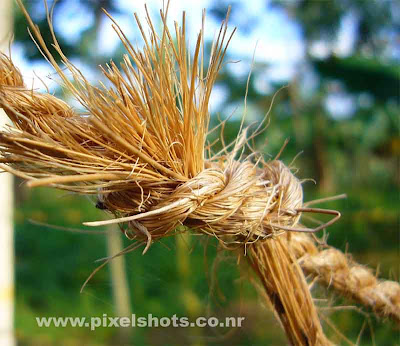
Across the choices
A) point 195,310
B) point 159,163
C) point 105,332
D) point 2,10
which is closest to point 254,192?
point 159,163

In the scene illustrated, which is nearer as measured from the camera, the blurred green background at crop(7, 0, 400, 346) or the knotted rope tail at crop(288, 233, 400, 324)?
the knotted rope tail at crop(288, 233, 400, 324)

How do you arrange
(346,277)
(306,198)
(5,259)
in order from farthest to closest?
1. (306,198)
2. (5,259)
3. (346,277)

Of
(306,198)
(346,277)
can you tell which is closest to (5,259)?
(346,277)

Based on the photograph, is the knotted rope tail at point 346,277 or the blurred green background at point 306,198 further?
the blurred green background at point 306,198

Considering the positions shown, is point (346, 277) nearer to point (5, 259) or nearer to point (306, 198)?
point (5, 259)

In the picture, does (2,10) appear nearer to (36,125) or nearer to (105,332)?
(36,125)

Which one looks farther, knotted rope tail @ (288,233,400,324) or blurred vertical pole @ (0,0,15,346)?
blurred vertical pole @ (0,0,15,346)

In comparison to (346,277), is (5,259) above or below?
above

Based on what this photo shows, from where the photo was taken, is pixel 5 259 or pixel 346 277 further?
pixel 5 259

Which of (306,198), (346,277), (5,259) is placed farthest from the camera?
(306,198)

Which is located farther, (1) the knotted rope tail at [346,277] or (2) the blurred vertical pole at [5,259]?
(2) the blurred vertical pole at [5,259]

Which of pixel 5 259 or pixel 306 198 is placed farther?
pixel 306 198
